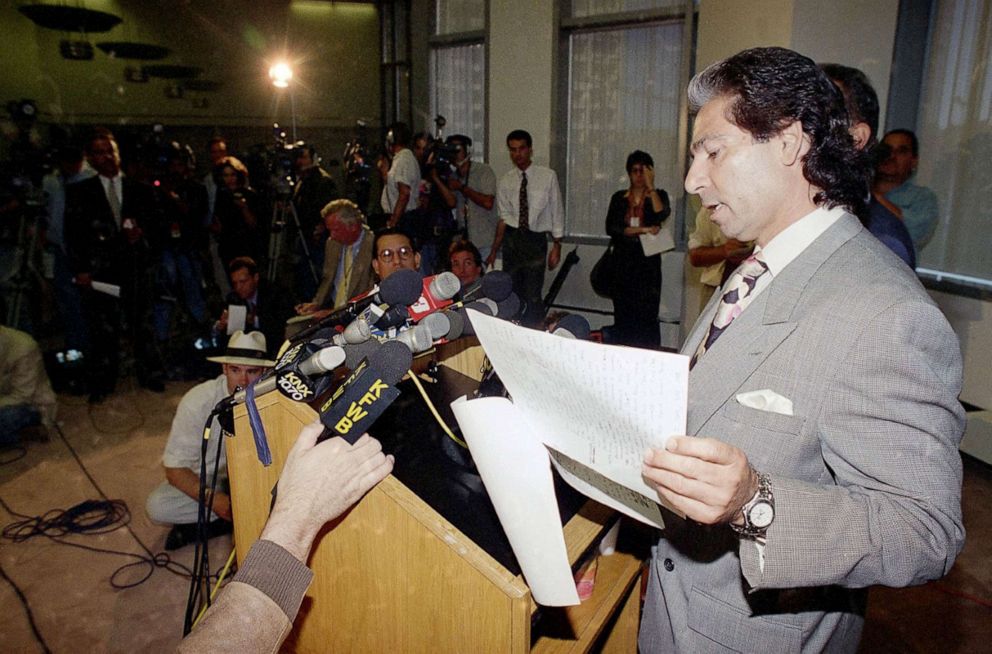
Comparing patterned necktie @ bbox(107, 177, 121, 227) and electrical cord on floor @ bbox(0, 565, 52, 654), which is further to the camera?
patterned necktie @ bbox(107, 177, 121, 227)

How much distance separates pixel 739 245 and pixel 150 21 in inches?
267

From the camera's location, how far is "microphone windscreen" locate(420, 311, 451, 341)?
3.77 ft

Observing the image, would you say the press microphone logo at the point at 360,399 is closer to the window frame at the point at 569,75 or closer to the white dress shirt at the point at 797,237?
the white dress shirt at the point at 797,237

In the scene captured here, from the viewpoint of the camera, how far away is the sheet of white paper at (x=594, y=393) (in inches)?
25.2

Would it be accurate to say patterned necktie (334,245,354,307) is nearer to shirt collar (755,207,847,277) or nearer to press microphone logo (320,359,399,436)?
press microphone logo (320,359,399,436)

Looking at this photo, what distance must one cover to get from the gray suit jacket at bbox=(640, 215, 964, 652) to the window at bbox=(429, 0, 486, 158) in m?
5.79

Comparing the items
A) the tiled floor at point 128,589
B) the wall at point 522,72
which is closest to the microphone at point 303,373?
the tiled floor at point 128,589

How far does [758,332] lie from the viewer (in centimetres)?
90

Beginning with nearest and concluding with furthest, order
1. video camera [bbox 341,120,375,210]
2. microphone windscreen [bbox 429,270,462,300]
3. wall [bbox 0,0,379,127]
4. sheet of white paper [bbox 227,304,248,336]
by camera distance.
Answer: microphone windscreen [bbox 429,270,462,300], sheet of white paper [bbox 227,304,248,336], wall [bbox 0,0,379,127], video camera [bbox 341,120,375,210]

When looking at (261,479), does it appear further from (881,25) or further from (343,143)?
(343,143)

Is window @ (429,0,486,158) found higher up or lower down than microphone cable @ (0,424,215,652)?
higher up

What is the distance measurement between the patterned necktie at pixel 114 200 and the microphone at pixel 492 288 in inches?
164

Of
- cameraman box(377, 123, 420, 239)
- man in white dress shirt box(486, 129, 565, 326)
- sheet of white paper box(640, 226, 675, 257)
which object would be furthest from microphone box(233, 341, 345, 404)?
man in white dress shirt box(486, 129, 565, 326)

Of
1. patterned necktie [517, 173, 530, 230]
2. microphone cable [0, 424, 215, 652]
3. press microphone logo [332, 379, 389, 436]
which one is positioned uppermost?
patterned necktie [517, 173, 530, 230]
